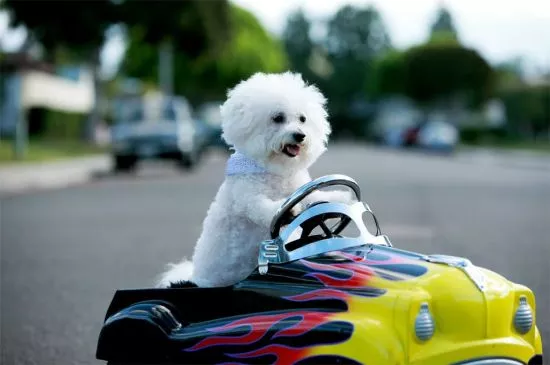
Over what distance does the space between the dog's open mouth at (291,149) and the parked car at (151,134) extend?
2079 centimetres

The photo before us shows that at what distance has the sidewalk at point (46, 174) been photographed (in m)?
19.6

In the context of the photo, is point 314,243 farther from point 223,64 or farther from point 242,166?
point 223,64

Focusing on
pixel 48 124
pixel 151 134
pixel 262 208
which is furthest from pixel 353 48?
pixel 262 208

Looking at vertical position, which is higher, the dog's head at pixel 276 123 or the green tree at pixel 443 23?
the green tree at pixel 443 23

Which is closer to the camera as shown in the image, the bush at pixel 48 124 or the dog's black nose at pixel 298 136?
the dog's black nose at pixel 298 136

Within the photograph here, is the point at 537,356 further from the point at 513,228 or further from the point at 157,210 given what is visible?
the point at 157,210

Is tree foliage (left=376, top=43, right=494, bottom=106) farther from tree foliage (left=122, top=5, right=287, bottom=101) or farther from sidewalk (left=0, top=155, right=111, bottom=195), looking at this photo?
sidewalk (left=0, top=155, right=111, bottom=195)

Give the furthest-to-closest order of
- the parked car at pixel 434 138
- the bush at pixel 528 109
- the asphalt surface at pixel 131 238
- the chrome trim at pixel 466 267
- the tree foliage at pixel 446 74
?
the tree foliage at pixel 446 74
the bush at pixel 528 109
the parked car at pixel 434 138
the asphalt surface at pixel 131 238
the chrome trim at pixel 466 267

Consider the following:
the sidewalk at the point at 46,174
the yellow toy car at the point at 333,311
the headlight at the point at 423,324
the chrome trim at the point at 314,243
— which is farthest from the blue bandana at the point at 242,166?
the sidewalk at the point at 46,174

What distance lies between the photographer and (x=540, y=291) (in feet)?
24.7

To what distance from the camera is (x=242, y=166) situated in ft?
13.6

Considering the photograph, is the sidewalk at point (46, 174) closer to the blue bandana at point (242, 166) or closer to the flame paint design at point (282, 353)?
the blue bandana at point (242, 166)

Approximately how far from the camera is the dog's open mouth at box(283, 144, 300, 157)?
4.02 metres

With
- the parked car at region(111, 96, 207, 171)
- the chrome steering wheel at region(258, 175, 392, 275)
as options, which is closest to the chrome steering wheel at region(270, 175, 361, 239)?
the chrome steering wheel at region(258, 175, 392, 275)
